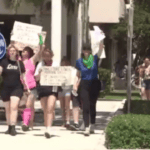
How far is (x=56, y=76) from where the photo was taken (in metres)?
12.4

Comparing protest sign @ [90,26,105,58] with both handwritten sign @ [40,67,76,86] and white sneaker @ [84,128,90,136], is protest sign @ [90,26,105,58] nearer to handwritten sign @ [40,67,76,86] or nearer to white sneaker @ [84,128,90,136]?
handwritten sign @ [40,67,76,86]

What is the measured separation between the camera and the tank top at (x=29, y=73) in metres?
13.1

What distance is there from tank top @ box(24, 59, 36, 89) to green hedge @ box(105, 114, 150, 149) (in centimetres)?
339

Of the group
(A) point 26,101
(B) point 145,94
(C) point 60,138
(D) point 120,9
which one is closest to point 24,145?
(C) point 60,138

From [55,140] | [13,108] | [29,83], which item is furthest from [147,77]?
[55,140]

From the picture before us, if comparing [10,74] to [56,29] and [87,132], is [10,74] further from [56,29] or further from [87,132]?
[56,29]

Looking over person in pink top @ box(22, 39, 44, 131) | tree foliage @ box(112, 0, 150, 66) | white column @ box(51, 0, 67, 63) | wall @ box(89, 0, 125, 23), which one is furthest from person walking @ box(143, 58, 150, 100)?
tree foliage @ box(112, 0, 150, 66)

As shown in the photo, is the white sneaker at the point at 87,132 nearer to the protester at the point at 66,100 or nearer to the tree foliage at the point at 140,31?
the protester at the point at 66,100

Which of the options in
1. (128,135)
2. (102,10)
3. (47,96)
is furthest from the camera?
(102,10)

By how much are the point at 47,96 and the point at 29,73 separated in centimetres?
113

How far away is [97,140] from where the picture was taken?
1148cm

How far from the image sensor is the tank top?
42.9 ft

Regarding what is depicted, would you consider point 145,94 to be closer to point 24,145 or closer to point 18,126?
point 18,126

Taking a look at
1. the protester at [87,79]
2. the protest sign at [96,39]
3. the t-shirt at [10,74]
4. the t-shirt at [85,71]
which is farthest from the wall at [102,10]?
A: the t-shirt at [10,74]
